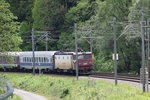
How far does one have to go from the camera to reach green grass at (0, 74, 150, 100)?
91.9 ft

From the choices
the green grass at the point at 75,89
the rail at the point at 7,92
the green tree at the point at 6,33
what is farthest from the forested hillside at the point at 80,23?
the green grass at the point at 75,89

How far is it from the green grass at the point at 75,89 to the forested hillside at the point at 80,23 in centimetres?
554

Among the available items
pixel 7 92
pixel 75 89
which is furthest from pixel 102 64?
pixel 7 92

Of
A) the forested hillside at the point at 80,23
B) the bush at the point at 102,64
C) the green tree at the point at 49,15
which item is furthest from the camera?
the green tree at the point at 49,15

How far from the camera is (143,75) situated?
30.3 metres

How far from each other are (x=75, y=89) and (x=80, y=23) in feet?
118

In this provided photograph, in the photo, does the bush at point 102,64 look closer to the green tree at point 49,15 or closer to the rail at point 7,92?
the green tree at point 49,15

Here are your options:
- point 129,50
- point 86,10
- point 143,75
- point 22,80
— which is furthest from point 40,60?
point 143,75

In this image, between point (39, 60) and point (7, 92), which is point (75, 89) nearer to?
point (7, 92)

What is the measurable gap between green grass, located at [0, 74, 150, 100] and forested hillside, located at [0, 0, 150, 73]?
18.2 ft

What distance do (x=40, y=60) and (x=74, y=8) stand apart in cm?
2006

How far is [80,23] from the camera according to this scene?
72562 mm

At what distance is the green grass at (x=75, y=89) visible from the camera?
91.9ft

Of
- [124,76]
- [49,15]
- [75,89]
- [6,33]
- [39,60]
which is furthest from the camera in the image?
[49,15]
